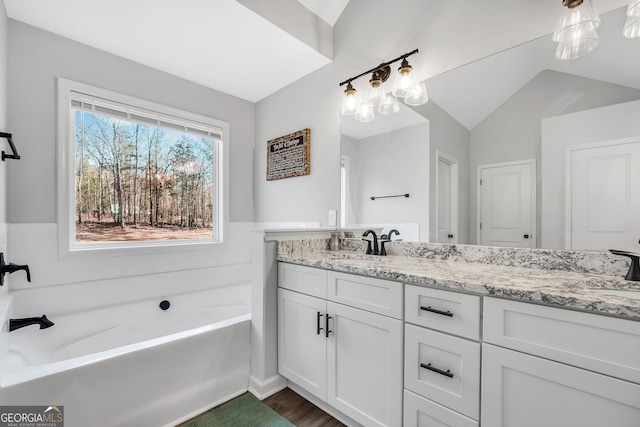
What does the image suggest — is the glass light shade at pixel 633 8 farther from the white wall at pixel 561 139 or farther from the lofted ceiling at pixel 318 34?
the white wall at pixel 561 139

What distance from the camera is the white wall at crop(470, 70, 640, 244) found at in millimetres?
1195

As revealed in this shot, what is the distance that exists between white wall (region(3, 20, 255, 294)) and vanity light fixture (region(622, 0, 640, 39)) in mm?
2933

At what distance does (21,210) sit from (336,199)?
2.17 m

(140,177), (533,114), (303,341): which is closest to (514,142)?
(533,114)

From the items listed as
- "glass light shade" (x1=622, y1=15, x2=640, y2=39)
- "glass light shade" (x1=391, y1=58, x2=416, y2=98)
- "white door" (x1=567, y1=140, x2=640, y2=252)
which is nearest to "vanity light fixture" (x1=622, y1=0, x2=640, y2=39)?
"glass light shade" (x1=622, y1=15, x2=640, y2=39)

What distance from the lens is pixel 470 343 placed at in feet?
3.28

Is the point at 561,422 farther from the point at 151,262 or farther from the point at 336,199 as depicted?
the point at 151,262

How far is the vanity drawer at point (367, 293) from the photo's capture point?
3.97 ft

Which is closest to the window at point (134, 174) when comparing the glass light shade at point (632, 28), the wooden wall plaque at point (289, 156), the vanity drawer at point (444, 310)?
the wooden wall plaque at point (289, 156)

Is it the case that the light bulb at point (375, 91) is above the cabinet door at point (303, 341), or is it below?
above

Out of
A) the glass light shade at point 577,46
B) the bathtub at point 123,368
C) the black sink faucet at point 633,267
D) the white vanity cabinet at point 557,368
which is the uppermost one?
the glass light shade at point 577,46

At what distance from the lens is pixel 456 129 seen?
5.25ft

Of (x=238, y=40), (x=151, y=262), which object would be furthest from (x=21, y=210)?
(x=238, y=40)

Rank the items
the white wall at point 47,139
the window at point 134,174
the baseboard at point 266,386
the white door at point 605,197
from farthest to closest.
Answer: the window at point 134,174
the white wall at point 47,139
the baseboard at point 266,386
the white door at point 605,197
